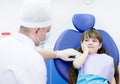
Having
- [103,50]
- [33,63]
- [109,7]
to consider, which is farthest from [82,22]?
[33,63]

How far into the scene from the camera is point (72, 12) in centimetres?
256

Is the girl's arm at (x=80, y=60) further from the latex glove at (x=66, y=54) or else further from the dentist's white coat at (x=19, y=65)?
the dentist's white coat at (x=19, y=65)

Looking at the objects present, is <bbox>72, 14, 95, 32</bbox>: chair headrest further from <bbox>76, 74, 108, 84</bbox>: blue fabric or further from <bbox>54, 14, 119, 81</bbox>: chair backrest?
<bbox>76, 74, 108, 84</bbox>: blue fabric

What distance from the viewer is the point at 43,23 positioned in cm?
133

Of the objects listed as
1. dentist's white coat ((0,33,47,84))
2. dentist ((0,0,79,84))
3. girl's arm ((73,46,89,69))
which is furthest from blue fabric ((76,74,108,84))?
dentist's white coat ((0,33,47,84))

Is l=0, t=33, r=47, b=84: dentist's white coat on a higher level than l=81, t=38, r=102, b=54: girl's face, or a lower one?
higher

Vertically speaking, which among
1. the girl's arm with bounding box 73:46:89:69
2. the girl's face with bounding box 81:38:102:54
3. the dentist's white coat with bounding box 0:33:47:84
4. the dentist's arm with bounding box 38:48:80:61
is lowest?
the girl's arm with bounding box 73:46:89:69

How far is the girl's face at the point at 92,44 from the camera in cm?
199

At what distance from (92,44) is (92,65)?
0.18 m

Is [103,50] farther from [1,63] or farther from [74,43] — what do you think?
[1,63]

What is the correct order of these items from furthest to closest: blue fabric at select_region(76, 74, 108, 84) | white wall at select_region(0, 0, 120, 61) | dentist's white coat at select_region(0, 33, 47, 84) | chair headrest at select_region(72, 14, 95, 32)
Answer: white wall at select_region(0, 0, 120, 61) → chair headrest at select_region(72, 14, 95, 32) → blue fabric at select_region(76, 74, 108, 84) → dentist's white coat at select_region(0, 33, 47, 84)

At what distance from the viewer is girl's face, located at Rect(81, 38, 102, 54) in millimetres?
1989

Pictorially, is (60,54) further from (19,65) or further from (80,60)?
(19,65)

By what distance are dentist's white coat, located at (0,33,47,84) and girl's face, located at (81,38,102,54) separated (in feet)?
2.93
